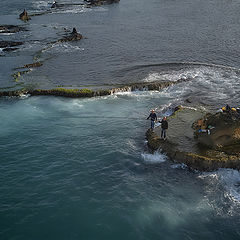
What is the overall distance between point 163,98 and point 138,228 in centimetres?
2165

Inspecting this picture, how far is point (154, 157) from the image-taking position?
93.0 ft

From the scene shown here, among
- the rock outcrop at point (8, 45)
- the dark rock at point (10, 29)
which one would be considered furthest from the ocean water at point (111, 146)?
the dark rock at point (10, 29)

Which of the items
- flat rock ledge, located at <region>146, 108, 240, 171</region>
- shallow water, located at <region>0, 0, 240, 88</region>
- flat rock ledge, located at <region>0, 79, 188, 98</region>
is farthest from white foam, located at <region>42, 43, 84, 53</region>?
flat rock ledge, located at <region>146, 108, 240, 171</region>

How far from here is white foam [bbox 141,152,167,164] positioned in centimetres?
2797

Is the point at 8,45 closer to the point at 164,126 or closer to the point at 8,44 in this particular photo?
the point at 8,44

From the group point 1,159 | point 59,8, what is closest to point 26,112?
point 1,159

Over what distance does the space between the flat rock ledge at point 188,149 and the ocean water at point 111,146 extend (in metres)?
0.74

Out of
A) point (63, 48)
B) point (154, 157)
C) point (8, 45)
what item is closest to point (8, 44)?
point (8, 45)

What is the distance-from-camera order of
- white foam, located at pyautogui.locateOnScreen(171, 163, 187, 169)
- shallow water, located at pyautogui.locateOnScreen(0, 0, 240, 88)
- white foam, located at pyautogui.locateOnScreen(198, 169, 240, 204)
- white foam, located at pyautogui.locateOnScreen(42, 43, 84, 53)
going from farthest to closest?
white foam, located at pyautogui.locateOnScreen(42, 43, 84, 53)
shallow water, located at pyautogui.locateOnScreen(0, 0, 240, 88)
white foam, located at pyautogui.locateOnScreen(171, 163, 187, 169)
white foam, located at pyautogui.locateOnScreen(198, 169, 240, 204)

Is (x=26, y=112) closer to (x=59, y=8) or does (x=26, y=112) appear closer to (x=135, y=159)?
(x=135, y=159)

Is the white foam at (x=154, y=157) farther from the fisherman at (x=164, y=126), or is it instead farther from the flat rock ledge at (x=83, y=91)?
the flat rock ledge at (x=83, y=91)

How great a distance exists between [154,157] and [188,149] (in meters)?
3.12

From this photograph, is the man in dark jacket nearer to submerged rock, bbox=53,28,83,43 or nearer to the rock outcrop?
submerged rock, bbox=53,28,83,43

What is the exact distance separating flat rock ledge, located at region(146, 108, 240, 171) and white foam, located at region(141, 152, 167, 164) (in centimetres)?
46
